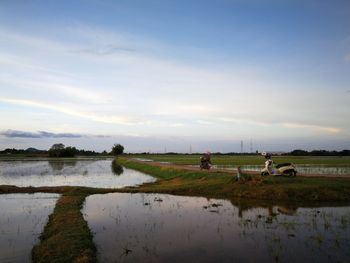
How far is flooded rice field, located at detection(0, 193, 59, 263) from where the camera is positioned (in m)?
11.1

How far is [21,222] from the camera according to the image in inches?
603

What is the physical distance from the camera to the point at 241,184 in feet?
76.1

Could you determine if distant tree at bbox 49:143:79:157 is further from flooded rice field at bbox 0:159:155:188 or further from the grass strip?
the grass strip

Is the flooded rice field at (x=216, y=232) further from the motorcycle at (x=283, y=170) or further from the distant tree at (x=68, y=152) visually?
the distant tree at (x=68, y=152)

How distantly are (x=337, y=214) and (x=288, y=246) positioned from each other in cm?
614

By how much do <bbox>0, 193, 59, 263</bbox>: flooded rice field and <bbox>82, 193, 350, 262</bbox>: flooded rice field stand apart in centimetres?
223

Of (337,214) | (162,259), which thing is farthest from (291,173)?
(162,259)

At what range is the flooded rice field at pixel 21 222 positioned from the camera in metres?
11.1

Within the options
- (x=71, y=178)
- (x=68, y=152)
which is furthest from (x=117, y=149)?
(x=71, y=178)

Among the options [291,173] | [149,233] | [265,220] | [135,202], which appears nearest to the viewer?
[149,233]

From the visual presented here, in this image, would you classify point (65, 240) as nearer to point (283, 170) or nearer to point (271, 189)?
point (271, 189)

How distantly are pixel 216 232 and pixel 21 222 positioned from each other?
8.84 meters

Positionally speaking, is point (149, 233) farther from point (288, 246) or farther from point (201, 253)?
point (288, 246)

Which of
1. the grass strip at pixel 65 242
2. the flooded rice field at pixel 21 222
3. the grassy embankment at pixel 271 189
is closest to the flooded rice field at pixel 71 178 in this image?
the flooded rice field at pixel 21 222
